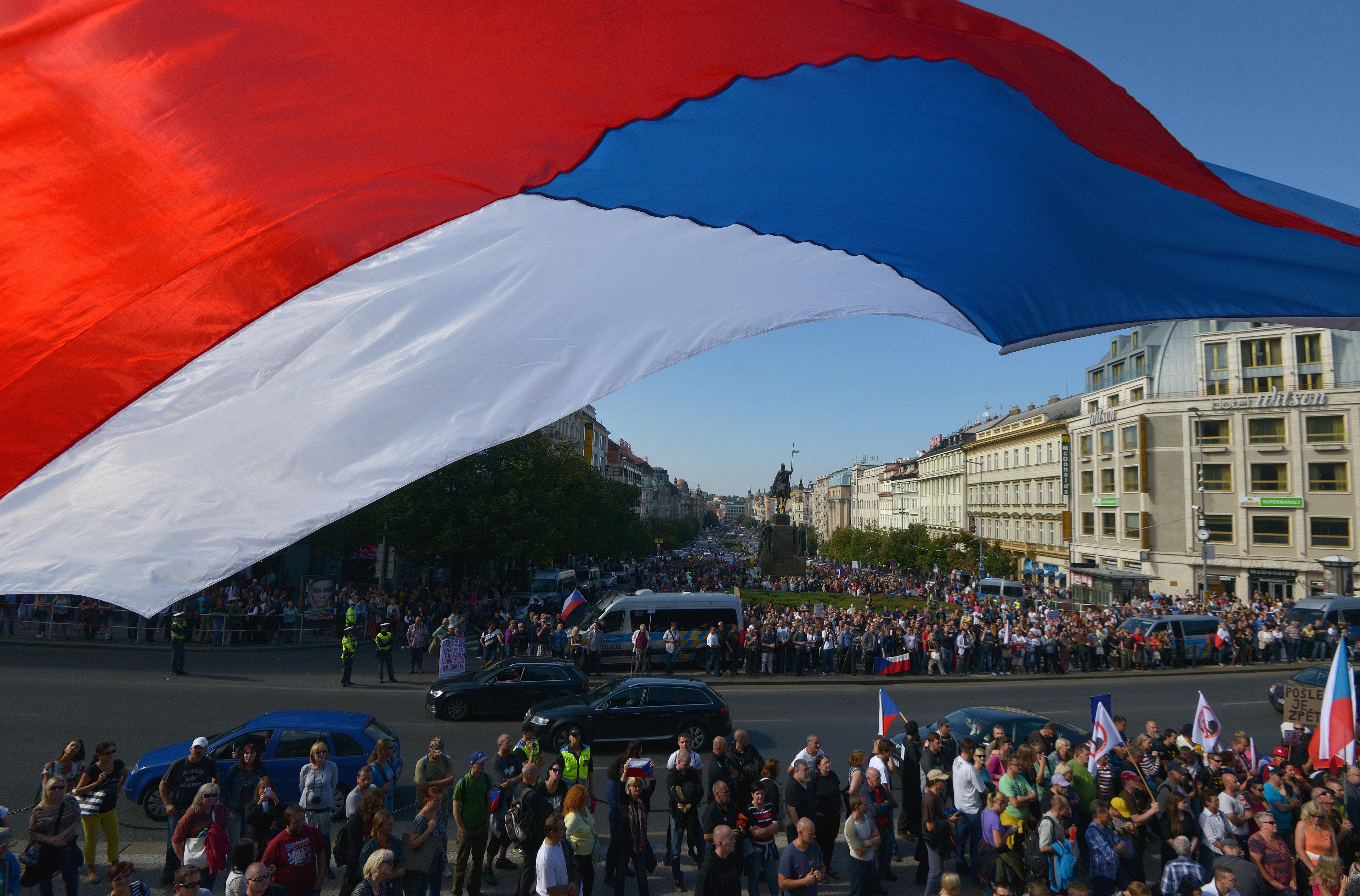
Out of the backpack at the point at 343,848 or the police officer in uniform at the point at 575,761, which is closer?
the backpack at the point at 343,848

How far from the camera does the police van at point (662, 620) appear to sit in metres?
23.5

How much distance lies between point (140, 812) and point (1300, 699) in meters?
20.2

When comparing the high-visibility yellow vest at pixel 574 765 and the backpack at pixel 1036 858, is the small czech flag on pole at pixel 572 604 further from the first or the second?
the backpack at pixel 1036 858

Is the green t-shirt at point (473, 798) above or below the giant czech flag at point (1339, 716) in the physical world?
below

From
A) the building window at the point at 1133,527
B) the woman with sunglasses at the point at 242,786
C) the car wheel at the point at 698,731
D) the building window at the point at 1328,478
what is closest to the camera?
the woman with sunglasses at the point at 242,786

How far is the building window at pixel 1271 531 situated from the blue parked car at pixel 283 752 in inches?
2078

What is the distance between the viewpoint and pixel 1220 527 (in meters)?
48.5

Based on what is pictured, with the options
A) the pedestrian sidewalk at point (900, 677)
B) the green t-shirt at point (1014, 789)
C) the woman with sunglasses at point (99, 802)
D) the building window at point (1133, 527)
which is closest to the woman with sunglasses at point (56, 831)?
the woman with sunglasses at point (99, 802)

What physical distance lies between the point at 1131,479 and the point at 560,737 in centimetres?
5226

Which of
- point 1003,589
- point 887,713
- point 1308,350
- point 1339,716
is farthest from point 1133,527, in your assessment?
point 887,713

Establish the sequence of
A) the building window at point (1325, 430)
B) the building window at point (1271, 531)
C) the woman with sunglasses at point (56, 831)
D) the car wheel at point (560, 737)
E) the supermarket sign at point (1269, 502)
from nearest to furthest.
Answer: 1. the woman with sunglasses at point (56, 831)
2. the car wheel at point (560, 737)
3. the building window at point (1325, 430)
4. the supermarket sign at point (1269, 502)
5. the building window at point (1271, 531)

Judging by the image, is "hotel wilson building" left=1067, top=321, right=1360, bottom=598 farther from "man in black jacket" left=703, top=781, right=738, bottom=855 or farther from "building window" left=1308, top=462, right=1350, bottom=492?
"man in black jacket" left=703, top=781, right=738, bottom=855

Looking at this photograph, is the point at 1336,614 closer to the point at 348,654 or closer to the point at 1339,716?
the point at 1339,716

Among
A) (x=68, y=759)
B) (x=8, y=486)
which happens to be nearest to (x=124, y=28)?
(x=8, y=486)
